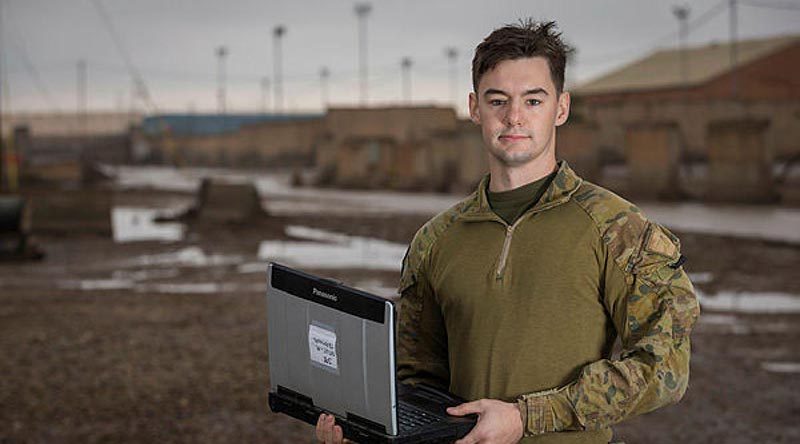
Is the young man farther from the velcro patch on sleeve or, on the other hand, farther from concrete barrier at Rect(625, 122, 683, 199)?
concrete barrier at Rect(625, 122, 683, 199)

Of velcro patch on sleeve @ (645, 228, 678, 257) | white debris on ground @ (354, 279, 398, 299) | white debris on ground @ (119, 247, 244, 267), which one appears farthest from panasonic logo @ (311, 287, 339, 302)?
white debris on ground @ (119, 247, 244, 267)

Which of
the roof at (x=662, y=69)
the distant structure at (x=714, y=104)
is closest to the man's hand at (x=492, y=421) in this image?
the distant structure at (x=714, y=104)

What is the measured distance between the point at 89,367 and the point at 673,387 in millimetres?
8157

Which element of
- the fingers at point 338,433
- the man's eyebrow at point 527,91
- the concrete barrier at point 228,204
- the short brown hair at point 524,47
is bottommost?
the concrete barrier at point 228,204

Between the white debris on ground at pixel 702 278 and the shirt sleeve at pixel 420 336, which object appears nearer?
→ the shirt sleeve at pixel 420 336

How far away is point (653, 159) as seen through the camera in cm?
3166

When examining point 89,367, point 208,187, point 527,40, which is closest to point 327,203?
point 208,187

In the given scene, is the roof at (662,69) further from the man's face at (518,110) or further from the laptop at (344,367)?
the laptop at (344,367)

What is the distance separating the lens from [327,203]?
113 ft

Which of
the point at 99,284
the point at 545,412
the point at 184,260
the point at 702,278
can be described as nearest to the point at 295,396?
the point at 545,412

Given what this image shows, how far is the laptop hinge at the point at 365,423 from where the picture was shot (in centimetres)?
303

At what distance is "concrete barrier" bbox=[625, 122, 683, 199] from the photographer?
1232 inches

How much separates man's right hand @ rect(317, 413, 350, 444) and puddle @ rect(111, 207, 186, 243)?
2010 centimetres

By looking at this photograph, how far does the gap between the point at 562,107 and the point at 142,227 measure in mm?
23718
